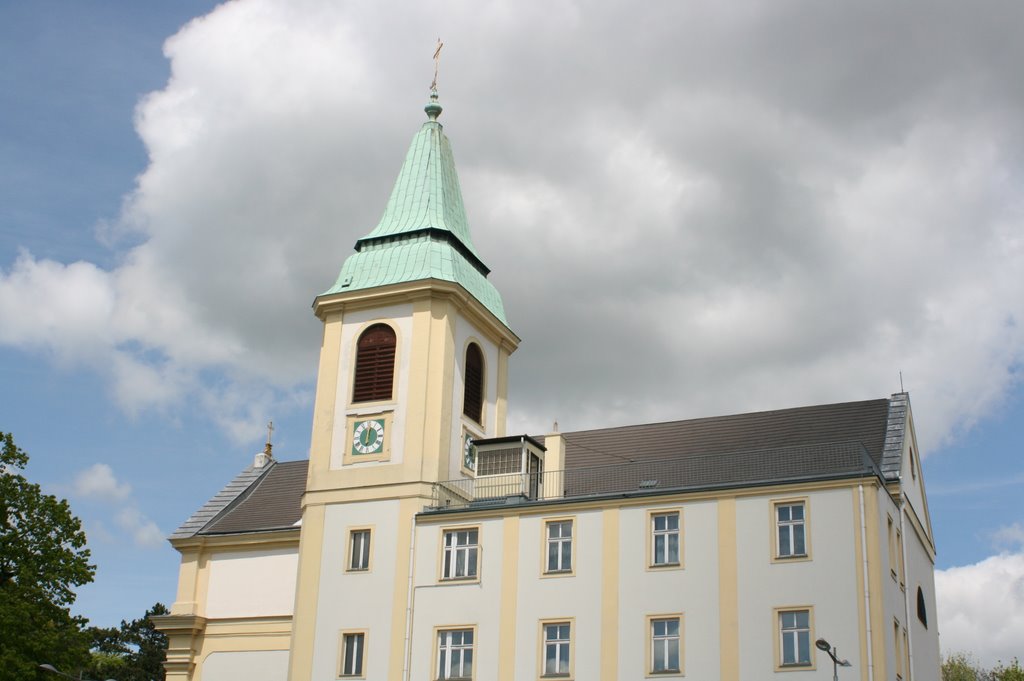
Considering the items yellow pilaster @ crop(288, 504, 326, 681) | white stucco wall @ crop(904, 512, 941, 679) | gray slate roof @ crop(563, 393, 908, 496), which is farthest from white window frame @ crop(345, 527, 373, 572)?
white stucco wall @ crop(904, 512, 941, 679)

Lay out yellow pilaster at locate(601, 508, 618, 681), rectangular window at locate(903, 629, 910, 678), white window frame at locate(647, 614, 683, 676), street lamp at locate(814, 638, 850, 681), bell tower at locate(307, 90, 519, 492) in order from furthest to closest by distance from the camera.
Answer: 1. bell tower at locate(307, 90, 519, 492)
2. rectangular window at locate(903, 629, 910, 678)
3. yellow pilaster at locate(601, 508, 618, 681)
4. white window frame at locate(647, 614, 683, 676)
5. street lamp at locate(814, 638, 850, 681)

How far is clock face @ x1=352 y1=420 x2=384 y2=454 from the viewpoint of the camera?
124 feet

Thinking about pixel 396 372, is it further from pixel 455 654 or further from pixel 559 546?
pixel 455 654

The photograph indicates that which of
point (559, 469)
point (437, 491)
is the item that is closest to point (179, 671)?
point (437, 491)

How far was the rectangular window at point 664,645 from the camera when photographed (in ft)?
102

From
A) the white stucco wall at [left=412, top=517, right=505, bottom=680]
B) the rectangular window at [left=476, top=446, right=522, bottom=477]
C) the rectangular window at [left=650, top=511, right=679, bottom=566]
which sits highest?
the rectangular window at [left=476, top=446, right=522, bottom=477]

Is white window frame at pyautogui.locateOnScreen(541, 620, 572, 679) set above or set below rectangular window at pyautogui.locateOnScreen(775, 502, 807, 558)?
below

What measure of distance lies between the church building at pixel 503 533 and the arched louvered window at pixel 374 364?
0.07 metres

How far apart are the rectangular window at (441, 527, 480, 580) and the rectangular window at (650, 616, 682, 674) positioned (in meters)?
5.72

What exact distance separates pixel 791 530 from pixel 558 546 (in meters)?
6.53

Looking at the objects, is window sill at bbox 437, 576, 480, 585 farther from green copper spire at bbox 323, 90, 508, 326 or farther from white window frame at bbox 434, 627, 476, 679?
green copper spire at bbox 323, 90, 508, 326

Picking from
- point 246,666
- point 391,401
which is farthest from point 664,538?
point 246,666

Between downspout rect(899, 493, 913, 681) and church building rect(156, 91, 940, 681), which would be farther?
downspout rect(899, 493, 913, 681)

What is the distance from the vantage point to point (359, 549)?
36594mm
